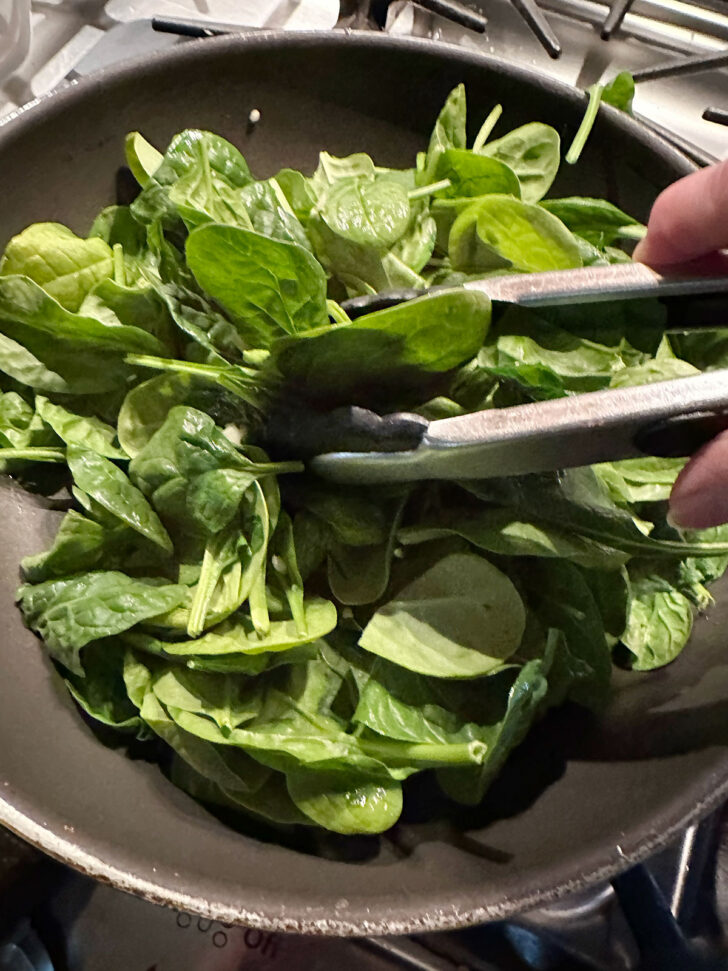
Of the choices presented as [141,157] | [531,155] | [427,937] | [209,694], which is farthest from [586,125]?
[427,937]

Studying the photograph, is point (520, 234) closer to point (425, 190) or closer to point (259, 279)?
point (425, 190)

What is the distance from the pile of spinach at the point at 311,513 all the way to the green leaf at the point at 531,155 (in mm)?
80

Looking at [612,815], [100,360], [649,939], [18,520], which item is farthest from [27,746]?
[649,939]

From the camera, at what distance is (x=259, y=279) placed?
594mm

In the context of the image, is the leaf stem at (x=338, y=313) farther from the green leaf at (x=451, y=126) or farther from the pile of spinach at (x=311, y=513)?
the green leaf at (x=451, y=126)

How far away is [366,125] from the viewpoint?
0.84 m

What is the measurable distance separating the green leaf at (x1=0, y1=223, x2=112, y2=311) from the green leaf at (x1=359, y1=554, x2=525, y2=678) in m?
0.41

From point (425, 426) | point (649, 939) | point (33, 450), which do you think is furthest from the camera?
point (649, 939)

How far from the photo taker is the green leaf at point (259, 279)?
1.86ft

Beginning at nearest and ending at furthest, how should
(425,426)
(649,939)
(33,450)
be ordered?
(425,426) < (33,450) < (649,939)

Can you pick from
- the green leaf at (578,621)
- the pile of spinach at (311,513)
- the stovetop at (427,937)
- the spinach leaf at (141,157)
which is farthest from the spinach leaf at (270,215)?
the stovetop at (427,937)

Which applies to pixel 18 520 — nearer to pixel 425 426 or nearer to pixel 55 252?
pixel 55 252

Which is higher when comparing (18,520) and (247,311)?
(247,311)

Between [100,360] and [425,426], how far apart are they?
322 millimetres
